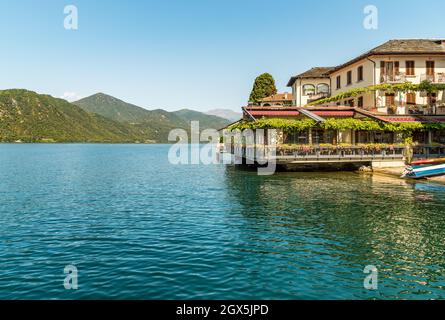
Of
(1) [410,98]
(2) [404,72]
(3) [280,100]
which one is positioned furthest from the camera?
(3) [280,100]

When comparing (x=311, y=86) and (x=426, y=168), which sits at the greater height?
(x=311, y=86)

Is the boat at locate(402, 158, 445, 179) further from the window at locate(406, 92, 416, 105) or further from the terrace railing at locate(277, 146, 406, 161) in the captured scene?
the window at locate(406, 92, 416, 105)

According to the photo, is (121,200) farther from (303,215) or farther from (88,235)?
(303,215)

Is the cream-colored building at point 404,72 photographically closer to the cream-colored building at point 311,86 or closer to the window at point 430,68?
the window at point 430,68

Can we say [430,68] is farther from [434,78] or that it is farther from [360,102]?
[360,102]

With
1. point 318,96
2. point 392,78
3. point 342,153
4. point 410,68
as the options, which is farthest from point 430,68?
point 342,153

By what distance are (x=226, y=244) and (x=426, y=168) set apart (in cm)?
2570

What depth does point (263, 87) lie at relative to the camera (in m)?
86.2

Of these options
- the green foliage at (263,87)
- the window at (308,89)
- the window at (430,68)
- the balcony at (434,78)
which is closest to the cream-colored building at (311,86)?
the window at (308,89)

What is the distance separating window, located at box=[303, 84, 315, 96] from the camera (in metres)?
61.6

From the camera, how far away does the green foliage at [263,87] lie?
85.9m

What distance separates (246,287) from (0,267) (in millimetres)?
8182

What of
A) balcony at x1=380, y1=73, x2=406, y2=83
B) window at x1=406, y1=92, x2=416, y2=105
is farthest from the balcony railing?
window at x1=406, y1=92, x2=416, y2=105

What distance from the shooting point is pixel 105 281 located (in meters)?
10.5
